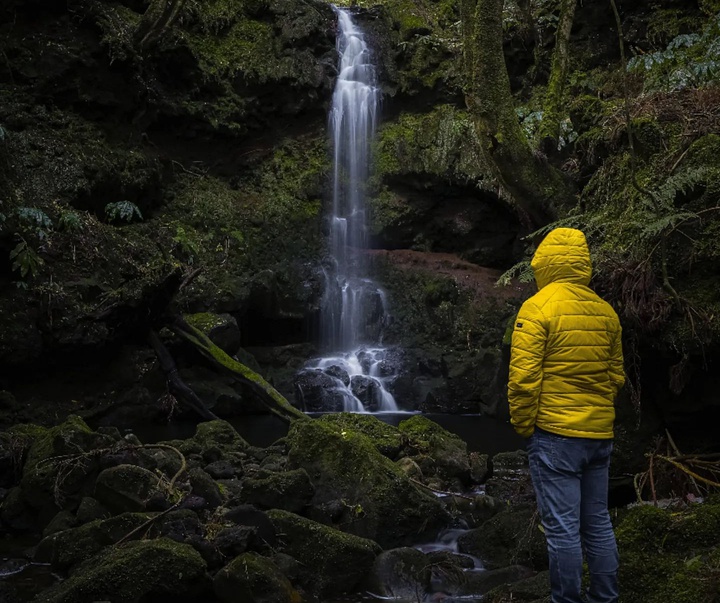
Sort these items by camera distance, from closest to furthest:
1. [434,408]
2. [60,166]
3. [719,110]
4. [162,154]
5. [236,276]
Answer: [719,110] < [60,166] < [434,408] < [236,276] < [162,154]

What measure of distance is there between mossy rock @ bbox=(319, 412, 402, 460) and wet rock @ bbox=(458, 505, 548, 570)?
228cm

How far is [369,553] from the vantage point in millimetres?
5277

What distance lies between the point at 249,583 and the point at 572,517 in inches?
91.4

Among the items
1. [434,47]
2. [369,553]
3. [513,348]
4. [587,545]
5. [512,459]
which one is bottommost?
[512,459]

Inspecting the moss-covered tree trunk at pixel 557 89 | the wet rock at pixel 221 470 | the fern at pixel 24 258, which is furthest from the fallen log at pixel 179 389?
the moss-covered tree trunk at pixel 557 89

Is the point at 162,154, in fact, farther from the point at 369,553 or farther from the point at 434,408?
the point at 369,553

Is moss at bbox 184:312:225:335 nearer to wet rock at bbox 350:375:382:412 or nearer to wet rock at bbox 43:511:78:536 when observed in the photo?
wet rock at bbox 350:375:382:412

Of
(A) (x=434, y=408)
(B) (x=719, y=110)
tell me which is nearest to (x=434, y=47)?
(A) (x=434, y=408)

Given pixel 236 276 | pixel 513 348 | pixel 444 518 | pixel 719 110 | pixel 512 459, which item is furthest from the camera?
pixel 236 276

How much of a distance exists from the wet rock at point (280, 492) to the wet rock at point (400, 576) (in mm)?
1022

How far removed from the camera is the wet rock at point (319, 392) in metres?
14.7

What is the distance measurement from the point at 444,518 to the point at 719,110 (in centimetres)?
408

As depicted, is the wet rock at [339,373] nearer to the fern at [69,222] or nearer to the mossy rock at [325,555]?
the fern at [69,222]

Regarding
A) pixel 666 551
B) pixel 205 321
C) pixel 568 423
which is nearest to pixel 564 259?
pixel 568 423
